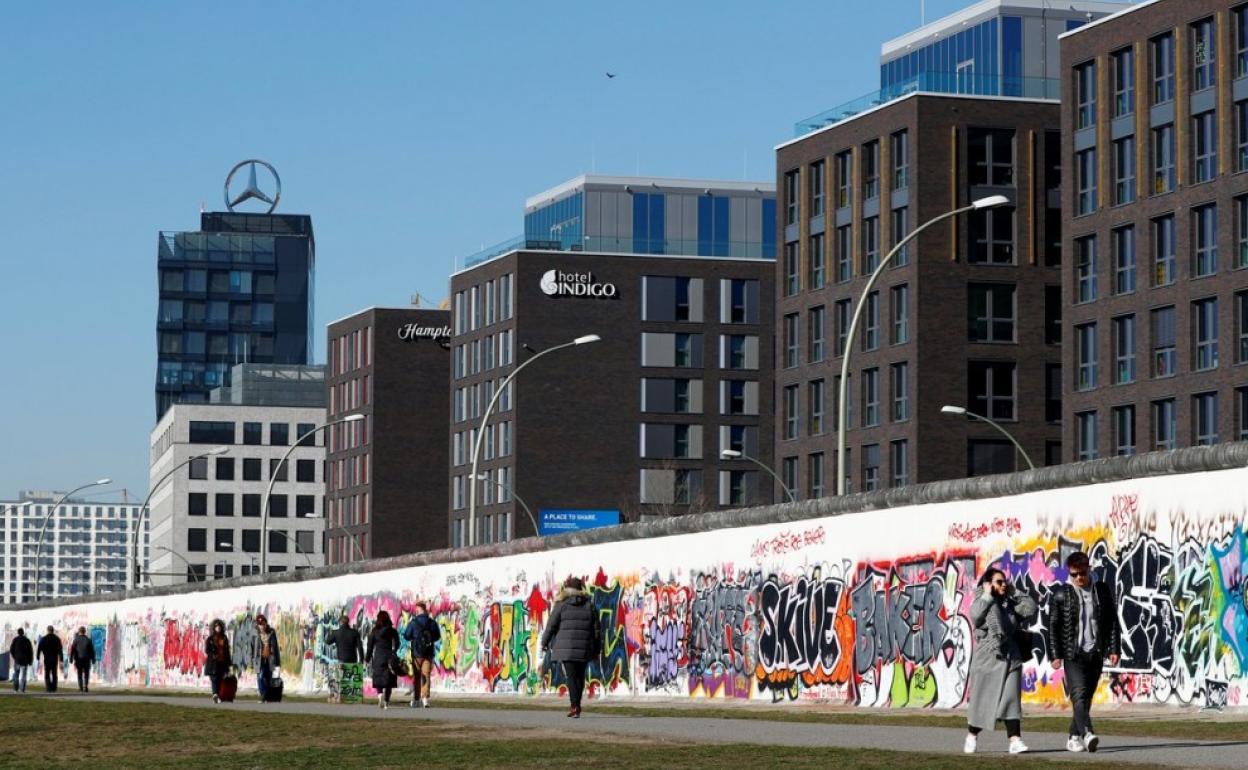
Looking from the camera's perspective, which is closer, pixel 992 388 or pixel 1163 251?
pixel 1163 251

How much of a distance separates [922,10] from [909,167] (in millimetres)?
26424

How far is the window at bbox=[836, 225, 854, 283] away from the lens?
88.1 meters

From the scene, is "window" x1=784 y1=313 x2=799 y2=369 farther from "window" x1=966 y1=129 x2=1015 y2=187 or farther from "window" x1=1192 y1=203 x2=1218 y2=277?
"window" x1=1192 y1=203 x2=1218 y2=277

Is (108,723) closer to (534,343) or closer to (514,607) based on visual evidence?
(514,607)

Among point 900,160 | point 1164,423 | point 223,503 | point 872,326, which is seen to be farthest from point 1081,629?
point 223,503

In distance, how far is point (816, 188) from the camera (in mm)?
90750

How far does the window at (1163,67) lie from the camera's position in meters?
73.6

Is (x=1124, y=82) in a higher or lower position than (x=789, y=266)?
higher

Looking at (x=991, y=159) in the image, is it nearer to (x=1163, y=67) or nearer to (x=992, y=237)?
(x=992, y=237)

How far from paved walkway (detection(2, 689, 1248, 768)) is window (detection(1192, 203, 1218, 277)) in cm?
4503

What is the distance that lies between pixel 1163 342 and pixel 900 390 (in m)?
13.5

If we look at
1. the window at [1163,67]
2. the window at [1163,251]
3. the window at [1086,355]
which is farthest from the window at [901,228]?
the window at [1163,67]

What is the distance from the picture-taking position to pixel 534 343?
4528 inches

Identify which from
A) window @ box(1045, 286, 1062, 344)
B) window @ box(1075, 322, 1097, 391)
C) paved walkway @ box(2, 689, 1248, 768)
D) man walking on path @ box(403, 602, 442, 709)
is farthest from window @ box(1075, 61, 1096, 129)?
paved walkway @ box(2, 689, 1248, 768)
